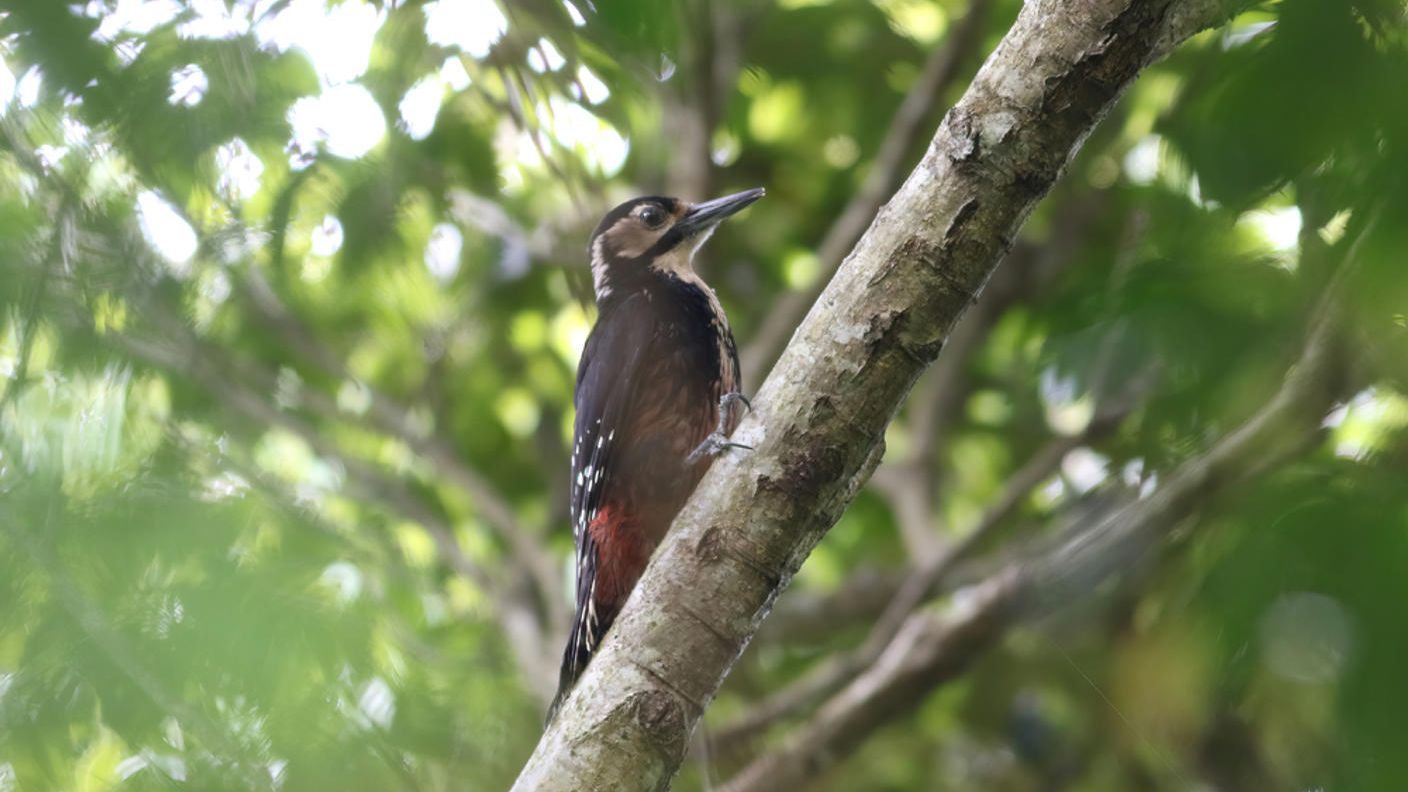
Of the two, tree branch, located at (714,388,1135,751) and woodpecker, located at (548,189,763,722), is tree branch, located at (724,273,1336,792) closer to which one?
tree branch, located at (714,388,1135,751)

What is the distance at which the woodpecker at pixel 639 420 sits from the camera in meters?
3.42

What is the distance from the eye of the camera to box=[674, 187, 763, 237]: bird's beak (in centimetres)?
388

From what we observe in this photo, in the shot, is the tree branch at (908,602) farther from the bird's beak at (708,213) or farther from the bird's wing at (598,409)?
the bird's beak at (708,213)

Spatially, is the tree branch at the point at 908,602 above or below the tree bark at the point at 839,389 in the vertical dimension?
below

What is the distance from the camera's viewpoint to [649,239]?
4.20m

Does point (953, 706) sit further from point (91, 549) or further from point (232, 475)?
point (91, 549)

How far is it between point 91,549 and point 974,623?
122 inches

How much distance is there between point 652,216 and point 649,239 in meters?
0.07

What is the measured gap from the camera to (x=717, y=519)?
2127 mm

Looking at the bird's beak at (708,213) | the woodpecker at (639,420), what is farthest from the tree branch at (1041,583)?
the bird's beak at (708,213)

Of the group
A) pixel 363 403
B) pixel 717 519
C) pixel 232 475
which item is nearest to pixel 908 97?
pixel 363 403

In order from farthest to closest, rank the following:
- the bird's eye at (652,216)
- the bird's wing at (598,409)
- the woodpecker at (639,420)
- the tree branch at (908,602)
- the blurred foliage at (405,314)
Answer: the tree branch at (908,602)
the bird's eye at (652,216)
the bird's wing at (598,409)
the woodpecker at (639,420)
the blurred foliage at (405,314)

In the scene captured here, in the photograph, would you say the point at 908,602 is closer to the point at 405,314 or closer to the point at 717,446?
the point at 405,314

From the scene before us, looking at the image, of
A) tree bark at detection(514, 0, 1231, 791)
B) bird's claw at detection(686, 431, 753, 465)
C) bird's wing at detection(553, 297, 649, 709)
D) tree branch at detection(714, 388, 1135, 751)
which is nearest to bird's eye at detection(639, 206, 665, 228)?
bird's wing at detection(553, 297, 649, 709)
